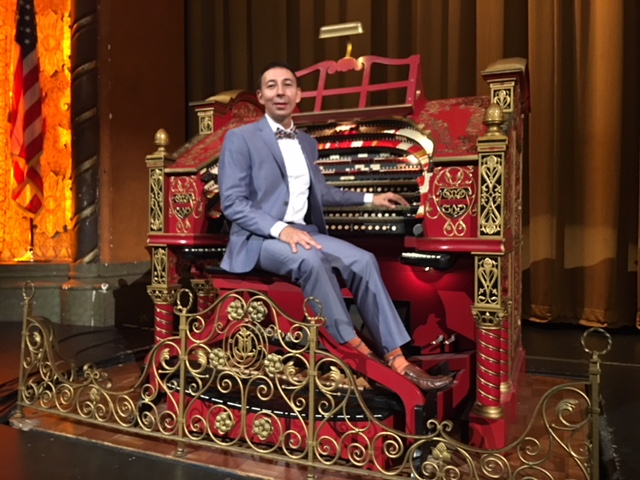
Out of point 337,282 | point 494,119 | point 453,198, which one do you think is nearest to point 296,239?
point 337,282

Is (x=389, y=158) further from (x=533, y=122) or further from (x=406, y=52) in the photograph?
(x=406, y=52)

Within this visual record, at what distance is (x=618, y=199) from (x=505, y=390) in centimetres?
239

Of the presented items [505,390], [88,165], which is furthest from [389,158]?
[88,165]

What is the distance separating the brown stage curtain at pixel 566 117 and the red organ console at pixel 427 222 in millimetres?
1374

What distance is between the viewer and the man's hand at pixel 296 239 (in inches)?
89.9

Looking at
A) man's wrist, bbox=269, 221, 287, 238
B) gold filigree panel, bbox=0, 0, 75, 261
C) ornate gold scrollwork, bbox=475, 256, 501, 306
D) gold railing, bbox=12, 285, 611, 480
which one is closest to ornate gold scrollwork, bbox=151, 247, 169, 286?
gold railing, bbox=12, 285, 611, 480

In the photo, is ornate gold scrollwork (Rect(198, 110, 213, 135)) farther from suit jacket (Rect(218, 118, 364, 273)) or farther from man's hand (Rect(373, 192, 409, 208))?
man's hand (Rect(373, 192, 409, 208))

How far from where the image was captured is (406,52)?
16.5 ft

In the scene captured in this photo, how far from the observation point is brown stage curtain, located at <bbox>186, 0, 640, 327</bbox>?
4.26 meters

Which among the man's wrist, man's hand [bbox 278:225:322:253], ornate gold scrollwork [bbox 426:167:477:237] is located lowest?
man's hand [bbox 278:225:322:253]

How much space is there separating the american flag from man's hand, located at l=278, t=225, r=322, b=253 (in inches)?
146

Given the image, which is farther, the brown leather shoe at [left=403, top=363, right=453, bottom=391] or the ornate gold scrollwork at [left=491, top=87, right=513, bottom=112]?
the ornate gold scrollwork at [left=491, top=87, right=513, bottom=112]

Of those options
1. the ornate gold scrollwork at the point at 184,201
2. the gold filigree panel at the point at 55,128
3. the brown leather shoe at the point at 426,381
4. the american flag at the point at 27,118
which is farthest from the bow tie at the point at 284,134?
the american flag at the point at 27,118

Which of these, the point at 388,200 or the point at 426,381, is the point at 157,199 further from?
the point at 426,381
